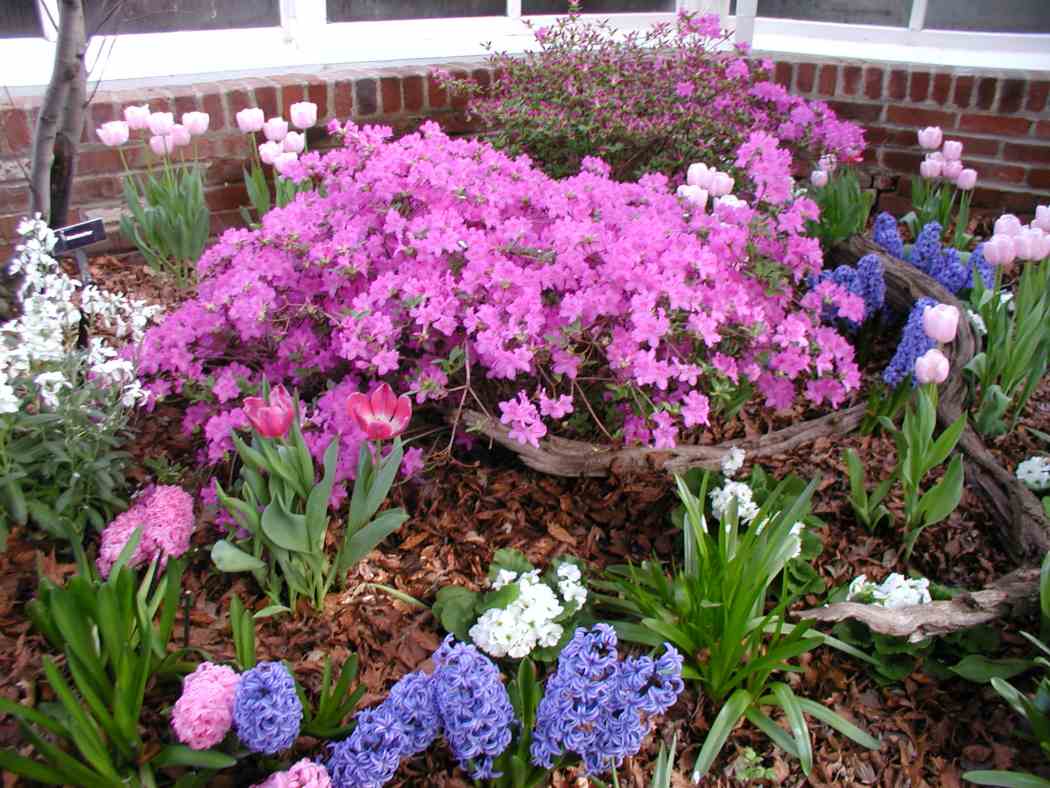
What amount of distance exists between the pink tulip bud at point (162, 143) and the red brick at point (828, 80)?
8.42 ft

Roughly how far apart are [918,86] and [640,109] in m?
1.31

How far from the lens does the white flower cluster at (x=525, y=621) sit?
4.77ft

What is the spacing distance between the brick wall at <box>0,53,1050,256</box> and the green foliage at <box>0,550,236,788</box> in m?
1.95

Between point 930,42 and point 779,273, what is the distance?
221cm

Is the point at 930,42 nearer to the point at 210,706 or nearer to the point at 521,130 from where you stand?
the point at 521,130

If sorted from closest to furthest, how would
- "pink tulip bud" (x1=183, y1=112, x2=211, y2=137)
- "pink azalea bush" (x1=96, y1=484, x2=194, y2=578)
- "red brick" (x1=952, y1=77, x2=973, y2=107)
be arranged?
"pink azalea bush" (x1=96, y1=484, x2=194, y2=578)
"pink tulip bud" (x1=183, y1=112, x2=211, y2=137)
"red brick" (x1=952, y1=77, x2=973, y2=107)

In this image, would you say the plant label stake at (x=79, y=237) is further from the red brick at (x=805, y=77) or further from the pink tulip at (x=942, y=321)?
the red brick at (x=805, y=77)

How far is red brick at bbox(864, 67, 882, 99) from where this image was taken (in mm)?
3469

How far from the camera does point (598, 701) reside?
1174mm

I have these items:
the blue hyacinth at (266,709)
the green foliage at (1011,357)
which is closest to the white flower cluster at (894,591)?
the green foliage at (1011,357)

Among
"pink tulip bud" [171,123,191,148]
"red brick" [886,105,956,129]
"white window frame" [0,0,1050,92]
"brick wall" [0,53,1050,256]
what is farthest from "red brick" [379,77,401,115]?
"red brick" [886,105,956,129]

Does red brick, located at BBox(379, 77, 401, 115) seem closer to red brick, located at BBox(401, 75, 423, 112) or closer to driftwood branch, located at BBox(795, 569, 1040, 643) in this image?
red brick, located at BBox(401, 75, 423, 112)

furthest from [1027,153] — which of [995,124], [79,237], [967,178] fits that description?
[79,237]

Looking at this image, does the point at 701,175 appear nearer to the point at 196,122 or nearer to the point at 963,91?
the point at 196,122
